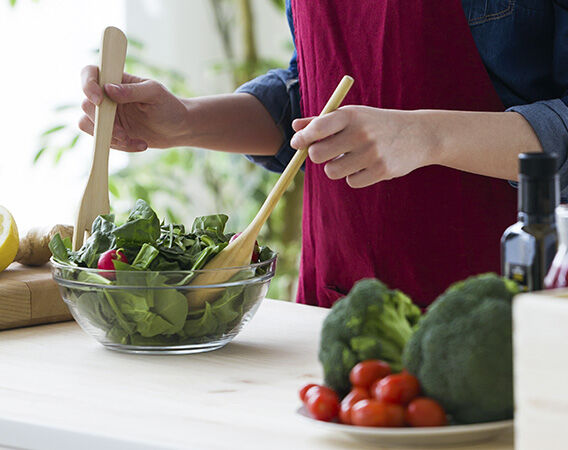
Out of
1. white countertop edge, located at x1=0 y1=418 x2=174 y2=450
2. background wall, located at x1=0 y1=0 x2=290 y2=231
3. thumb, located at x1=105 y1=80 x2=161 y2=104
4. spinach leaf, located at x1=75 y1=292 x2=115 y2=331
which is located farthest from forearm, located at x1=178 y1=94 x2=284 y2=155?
background wall, located at x1=0 y1=0 x2=290 y2=231

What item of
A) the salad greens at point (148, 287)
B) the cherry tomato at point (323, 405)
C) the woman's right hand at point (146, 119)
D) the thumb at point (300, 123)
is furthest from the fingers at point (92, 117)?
the cherry tomato at point (323, 405)

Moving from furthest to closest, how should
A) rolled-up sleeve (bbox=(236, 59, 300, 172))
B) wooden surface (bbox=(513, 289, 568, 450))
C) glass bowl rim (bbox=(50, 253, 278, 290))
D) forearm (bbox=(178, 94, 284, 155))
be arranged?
rolled-up sleeve (bbox=(236, 59, 300, 172)), forearm (bbox=(178, 94, 284, 155)), glass bowl rim (bbox=(50, 253, 278, 290)), wooden surface (bbox=(513, 289, 568, 450))

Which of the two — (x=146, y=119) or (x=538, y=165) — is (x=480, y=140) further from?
(x=146, y=119)

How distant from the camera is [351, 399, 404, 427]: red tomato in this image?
0.67 m

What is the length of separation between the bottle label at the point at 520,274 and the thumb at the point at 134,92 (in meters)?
0.72

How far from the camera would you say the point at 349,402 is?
70 centimetres

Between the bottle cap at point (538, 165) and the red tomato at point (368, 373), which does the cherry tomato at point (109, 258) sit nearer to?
the red tomato at point (368, 373)

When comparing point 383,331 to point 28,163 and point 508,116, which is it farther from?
point 28,163

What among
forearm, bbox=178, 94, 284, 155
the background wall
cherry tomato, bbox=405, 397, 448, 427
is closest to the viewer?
cherry tomato, bbox=405, 397, 448, 427

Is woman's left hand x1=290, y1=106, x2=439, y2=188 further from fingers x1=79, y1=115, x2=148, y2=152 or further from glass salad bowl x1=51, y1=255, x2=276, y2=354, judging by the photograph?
fingers x1=79, y1=115, x2=148, y2=152

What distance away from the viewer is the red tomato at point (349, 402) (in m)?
0.69

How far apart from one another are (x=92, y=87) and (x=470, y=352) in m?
0.80

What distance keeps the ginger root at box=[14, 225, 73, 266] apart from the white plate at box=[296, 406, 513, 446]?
2.49 ft

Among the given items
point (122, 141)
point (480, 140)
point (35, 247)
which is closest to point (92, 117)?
point (122, 141)
